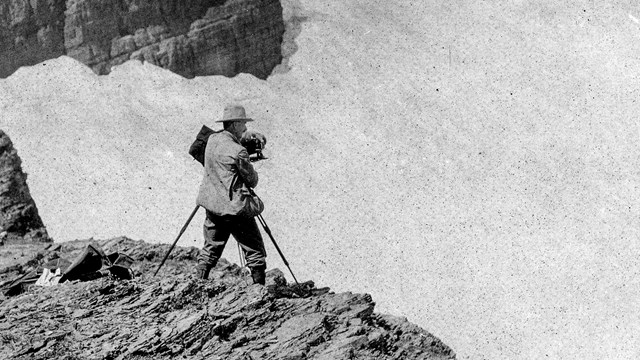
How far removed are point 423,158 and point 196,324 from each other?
30396 mm

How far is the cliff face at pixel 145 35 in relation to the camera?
1594 inches

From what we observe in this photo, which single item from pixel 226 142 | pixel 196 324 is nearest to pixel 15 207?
pixel 226 142

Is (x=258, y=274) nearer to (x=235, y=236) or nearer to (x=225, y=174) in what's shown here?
(x=235, y=236)

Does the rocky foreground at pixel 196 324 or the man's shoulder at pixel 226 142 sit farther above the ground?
the man's shoulder at pixel 226 142

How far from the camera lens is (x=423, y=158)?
39.3m

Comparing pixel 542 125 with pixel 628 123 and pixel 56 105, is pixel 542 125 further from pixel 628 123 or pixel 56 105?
pixel 56 105

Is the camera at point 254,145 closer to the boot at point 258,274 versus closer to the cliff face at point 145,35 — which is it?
the boot at point 258,274

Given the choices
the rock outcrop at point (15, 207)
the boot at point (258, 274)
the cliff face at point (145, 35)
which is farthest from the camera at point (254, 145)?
the cliff face at point (145, 35)

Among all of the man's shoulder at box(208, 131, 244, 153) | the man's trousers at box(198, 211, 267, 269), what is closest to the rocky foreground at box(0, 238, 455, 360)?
the man's trousers at box(198, 211, 267, 269)

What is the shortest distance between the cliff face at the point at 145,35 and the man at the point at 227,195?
102 ft

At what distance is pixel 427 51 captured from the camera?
44.9m

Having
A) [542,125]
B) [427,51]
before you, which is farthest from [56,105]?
[542,125]

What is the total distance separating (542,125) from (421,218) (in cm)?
871

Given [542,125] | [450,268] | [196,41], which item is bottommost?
[450,268]
